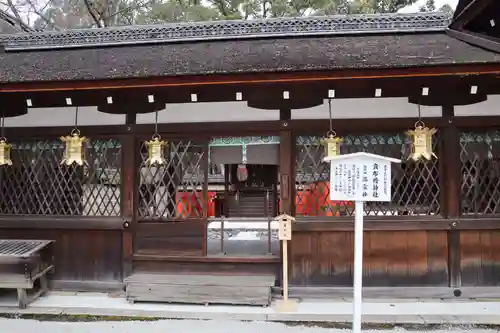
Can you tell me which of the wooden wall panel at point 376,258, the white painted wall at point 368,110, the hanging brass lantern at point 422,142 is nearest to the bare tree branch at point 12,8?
the white painted wall at point 368,110

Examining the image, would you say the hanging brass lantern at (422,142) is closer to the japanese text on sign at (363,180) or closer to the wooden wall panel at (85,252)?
the japanese text on sign at (363,180)

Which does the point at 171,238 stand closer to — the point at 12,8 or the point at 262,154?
the point at 262,154

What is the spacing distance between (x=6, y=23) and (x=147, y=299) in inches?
300

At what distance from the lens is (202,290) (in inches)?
193

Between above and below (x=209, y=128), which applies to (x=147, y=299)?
below

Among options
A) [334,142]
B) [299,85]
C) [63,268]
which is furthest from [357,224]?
[63,268]

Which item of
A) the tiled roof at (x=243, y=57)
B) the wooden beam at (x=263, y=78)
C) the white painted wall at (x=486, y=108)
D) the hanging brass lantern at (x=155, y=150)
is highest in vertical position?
the tiled roof at (x=243, y=57)

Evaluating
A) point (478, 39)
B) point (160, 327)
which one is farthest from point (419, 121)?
point (160, 327)

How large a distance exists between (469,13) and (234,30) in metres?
3.63

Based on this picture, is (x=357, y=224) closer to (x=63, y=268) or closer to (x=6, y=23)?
(x=63, y=268)

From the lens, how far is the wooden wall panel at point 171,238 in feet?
17.8

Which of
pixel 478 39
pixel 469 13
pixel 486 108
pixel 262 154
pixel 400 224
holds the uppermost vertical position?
pixel 469 13

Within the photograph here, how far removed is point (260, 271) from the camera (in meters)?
5.31

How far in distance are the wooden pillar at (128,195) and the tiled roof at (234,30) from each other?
87.8 inches
